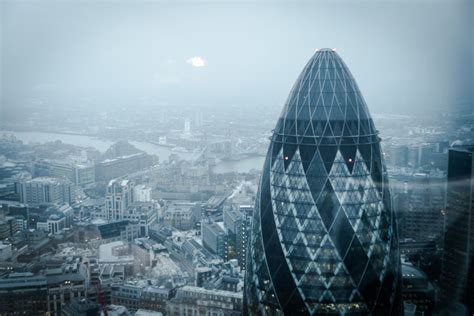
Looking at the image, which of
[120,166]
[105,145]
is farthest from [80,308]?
[120,166]

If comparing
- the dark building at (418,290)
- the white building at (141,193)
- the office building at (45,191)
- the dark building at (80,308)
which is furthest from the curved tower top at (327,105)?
the white building at (141,193)

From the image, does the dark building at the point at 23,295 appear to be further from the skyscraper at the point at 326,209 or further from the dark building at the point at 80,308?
the skyscraper at the point at 326,209

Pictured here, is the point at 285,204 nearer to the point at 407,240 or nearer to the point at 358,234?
the point at 358,234

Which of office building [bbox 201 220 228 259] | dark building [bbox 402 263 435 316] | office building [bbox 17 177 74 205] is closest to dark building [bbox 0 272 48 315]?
office building [bbox 201 220 228 259]

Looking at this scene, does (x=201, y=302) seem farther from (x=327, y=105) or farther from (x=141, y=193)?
(x=141, y=193)

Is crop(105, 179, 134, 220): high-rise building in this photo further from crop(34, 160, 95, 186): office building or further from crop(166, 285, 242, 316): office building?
crop(166, 285, 242, 316): office building

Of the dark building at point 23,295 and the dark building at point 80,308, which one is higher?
the dark building at point 23,295
